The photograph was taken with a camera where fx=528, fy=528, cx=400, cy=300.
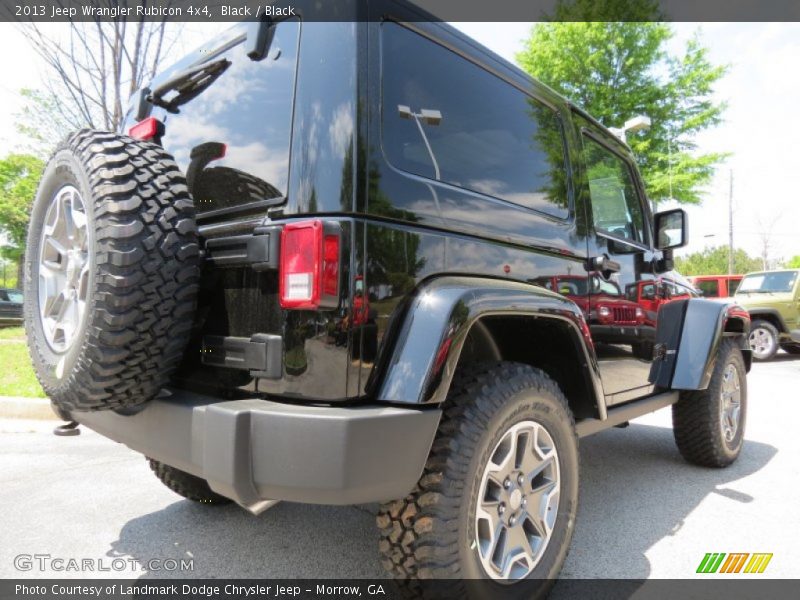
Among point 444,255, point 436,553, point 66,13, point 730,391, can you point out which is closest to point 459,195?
point 444,255

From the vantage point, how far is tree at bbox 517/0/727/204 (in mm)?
12969

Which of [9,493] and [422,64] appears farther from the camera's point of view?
[9,493]

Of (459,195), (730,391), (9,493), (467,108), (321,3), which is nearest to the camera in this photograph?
(321,3)

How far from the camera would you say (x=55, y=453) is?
12.6 ft

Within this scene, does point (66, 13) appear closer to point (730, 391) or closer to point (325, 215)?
point (325, 215)

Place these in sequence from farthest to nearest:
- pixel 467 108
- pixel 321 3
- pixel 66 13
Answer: pixel 66 13, pixel 467 108, pixel 321 3

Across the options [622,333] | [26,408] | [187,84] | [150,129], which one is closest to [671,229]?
[622,333]

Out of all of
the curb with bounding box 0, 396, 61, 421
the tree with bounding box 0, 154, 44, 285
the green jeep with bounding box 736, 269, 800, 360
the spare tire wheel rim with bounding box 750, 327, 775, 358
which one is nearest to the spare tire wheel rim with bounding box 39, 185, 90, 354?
the curb with bounding box 0, 396, 61, 421

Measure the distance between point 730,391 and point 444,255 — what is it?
2.99m

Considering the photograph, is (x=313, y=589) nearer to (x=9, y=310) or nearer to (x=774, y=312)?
(x=774, y=312)

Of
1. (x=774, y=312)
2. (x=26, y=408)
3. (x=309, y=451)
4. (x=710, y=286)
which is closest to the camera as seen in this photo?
(x=309, y=451)

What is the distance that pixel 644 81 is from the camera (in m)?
13.2

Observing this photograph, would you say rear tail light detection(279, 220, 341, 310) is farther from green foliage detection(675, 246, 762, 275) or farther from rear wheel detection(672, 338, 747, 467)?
green foliage detection(675, 246, 762, 275)

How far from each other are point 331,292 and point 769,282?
13009 mm
